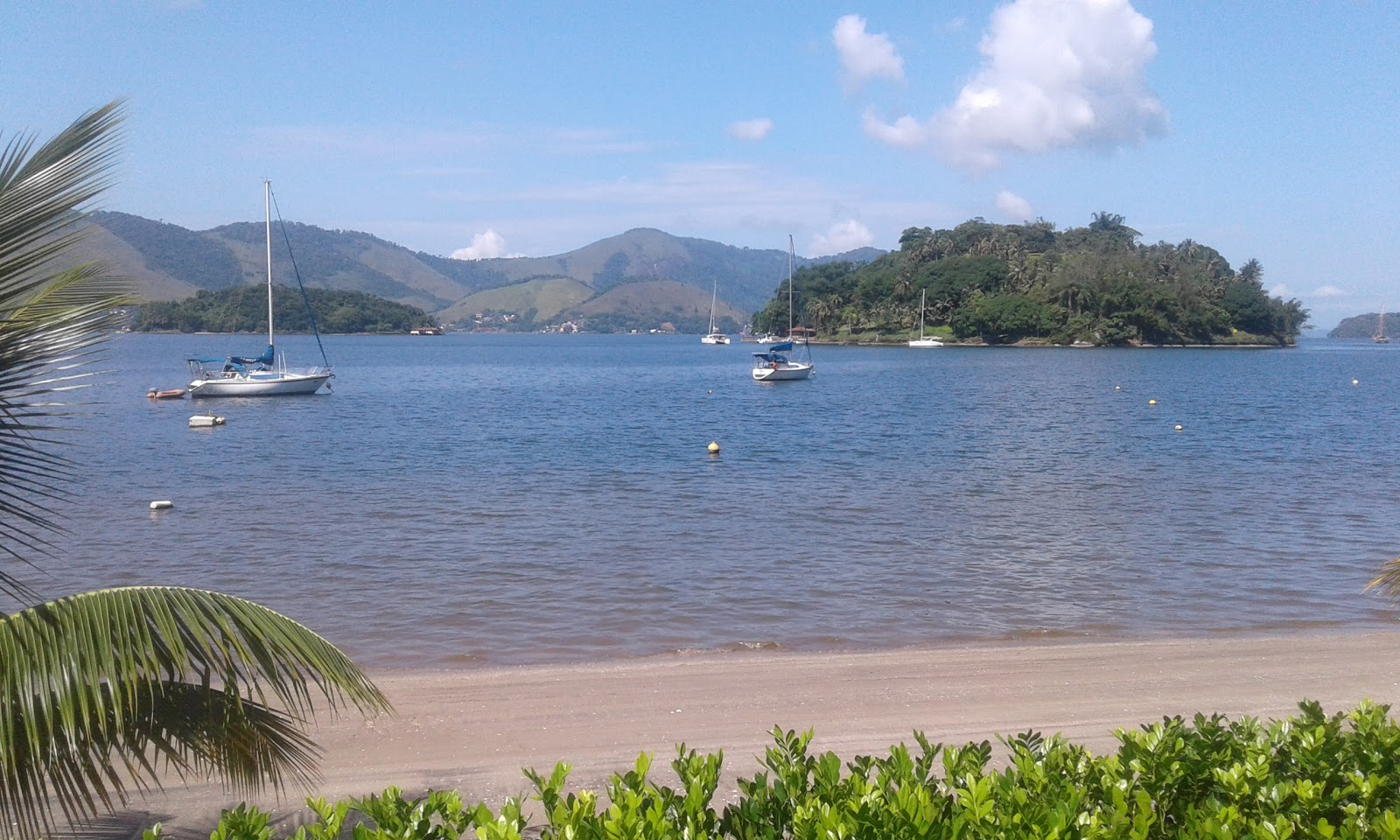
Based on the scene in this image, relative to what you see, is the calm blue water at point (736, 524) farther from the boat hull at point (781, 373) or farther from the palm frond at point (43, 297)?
the boat hull at point (781, 373)

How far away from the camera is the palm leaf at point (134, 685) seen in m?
3.70

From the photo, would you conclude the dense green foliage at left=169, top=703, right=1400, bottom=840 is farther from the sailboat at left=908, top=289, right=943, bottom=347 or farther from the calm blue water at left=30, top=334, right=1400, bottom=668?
the sailboat at left=908, top=289, right=943, bottom=347

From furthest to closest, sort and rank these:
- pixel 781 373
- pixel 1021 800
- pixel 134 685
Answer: pixel 781 373 < pixel 1021 800 < pixel 134 685

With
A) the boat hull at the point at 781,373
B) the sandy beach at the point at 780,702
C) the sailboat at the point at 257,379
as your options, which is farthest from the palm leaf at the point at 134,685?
the boat hull at the point at 781,373

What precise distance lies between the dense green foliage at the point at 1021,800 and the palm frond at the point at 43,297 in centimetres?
171

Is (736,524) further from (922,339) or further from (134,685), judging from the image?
(922,339)

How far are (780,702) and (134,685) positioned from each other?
664 cm

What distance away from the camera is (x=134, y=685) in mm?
3805

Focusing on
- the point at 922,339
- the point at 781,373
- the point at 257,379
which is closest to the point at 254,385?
the point at 257,379

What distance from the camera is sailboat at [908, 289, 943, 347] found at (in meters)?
141

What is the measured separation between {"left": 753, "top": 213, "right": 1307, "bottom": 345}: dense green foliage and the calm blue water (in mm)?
90114

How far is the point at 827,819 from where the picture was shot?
3699mm

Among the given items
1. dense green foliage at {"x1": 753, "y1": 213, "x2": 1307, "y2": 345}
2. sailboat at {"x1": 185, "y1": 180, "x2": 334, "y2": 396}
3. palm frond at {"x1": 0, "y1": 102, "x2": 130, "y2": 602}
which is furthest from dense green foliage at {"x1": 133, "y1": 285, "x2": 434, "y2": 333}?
dense green foliage at {"x1": 753, "y1": 213, "x2": 1307, "y2": 345}

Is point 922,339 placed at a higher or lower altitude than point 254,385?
higher
